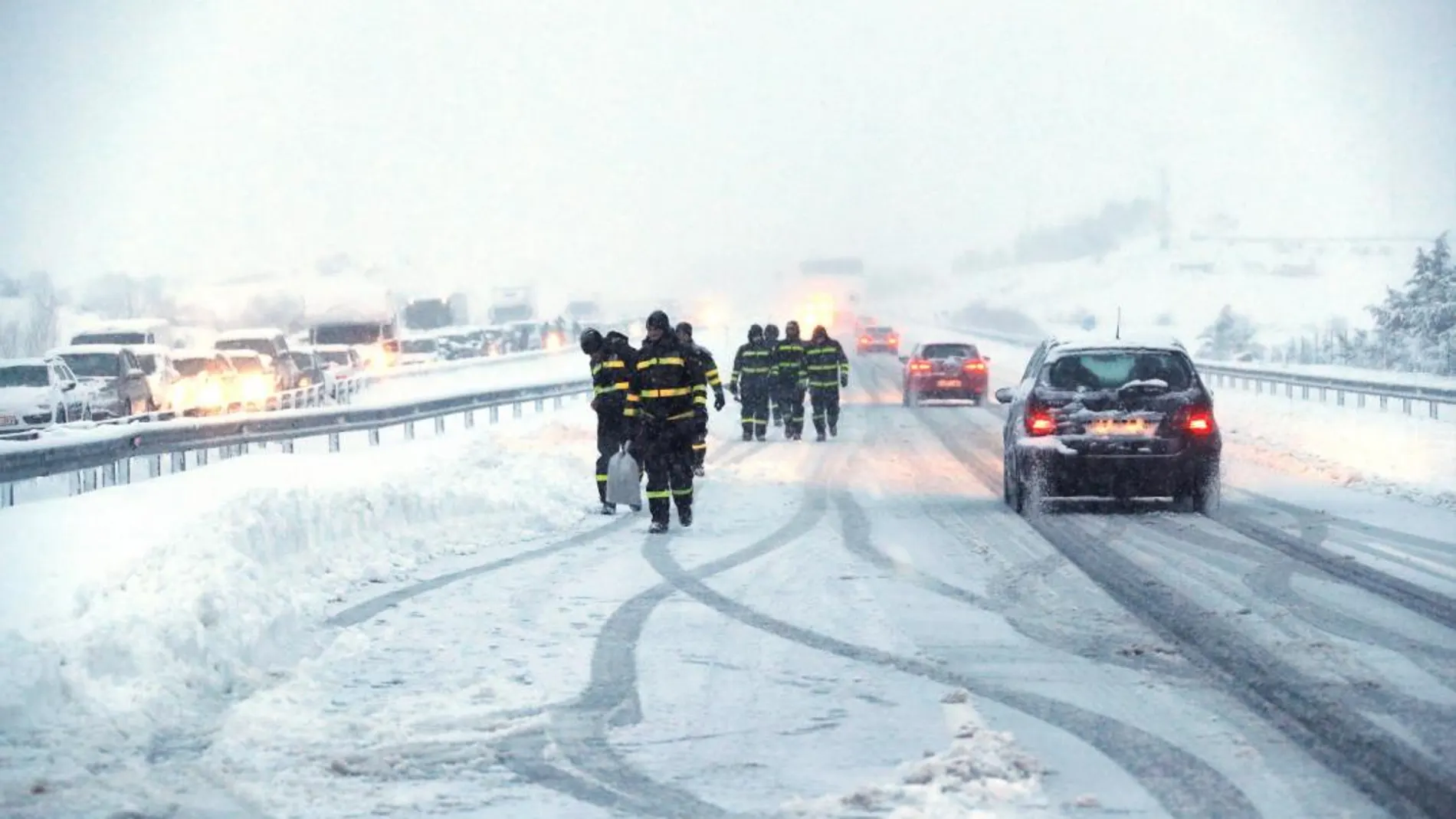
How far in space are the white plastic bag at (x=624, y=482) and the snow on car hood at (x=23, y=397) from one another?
607 inches

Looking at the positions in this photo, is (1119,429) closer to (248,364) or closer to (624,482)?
(624,482)

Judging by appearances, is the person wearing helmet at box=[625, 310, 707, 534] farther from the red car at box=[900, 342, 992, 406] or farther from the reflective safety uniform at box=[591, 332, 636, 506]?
the red car at box=[900, 342, 992, 406]

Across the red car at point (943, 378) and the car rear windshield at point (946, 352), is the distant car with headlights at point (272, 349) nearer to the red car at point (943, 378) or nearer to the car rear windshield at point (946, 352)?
the red car at point (943, 378)

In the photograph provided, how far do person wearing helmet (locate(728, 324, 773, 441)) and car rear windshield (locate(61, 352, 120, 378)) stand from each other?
12200mm

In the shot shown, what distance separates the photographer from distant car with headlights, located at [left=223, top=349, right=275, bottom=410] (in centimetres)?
3769

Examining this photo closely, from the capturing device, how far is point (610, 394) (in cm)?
1614

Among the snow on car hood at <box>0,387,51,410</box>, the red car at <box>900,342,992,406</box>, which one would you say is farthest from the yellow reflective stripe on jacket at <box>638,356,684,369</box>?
the red car at <box>900,342,992,406</box>

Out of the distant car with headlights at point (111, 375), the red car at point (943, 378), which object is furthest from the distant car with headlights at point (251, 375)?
the red car at point (943, 378)

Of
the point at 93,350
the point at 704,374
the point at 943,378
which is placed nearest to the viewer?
the point at 704,374

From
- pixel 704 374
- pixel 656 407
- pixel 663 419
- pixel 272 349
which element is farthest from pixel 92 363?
pixel 663 419

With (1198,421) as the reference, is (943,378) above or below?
below

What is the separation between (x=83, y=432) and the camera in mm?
17141

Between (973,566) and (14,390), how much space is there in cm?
2053

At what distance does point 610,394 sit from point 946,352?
72.4 ft
